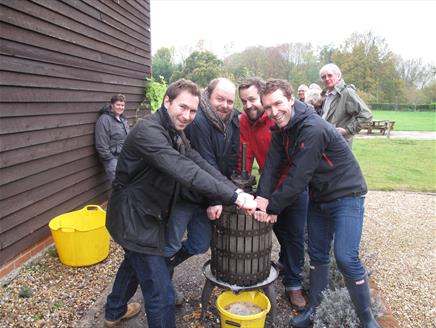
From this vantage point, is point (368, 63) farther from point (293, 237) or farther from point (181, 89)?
point (181, 89)

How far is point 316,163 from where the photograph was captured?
2.57 meters

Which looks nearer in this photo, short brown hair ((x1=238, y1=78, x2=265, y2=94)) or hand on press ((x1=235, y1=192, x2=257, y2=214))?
hand on press ((x1=235, y1=192, x2=257, y2=214))

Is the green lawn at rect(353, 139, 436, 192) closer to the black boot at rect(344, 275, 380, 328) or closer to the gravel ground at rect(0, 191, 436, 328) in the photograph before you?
the gravel ground at rect(0, 191, 436, 328)

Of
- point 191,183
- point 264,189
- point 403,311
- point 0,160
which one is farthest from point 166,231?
point 403,311

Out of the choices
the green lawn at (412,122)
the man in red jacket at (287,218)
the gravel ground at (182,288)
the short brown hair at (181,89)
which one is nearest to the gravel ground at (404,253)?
→ the gravel ground at (182,288)

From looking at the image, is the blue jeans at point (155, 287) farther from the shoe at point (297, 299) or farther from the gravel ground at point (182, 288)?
the shoe at point (297, 299)

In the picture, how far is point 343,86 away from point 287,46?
154 ft

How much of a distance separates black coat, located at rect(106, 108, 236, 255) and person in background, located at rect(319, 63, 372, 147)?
8.79ft

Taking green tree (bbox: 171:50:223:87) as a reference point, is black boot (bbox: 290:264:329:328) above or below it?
below

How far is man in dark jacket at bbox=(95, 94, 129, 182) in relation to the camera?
17.9 feet

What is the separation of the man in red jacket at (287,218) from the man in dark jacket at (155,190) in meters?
0.87

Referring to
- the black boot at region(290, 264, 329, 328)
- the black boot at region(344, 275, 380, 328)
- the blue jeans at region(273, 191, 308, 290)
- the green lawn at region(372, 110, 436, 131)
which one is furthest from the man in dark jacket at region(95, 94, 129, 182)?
the green lawn at region(372, 110, 436, 131)

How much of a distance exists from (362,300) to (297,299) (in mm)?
794

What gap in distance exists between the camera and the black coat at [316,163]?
8.40 ft
